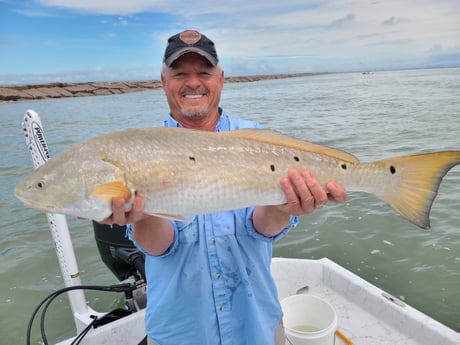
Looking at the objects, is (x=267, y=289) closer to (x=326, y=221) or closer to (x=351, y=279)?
(x=351, y=279)

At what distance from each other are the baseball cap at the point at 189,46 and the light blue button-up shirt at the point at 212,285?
115cm

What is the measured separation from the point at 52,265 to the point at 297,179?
6355 millimetres

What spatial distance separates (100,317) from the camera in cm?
387

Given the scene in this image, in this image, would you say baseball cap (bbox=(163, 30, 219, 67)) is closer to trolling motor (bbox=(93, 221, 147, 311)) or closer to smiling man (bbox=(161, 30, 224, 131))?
smiling man (bbox=(161, 30, 224, 131))

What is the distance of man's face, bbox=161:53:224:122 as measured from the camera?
2.74m

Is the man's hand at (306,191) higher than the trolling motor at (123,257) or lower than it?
higher

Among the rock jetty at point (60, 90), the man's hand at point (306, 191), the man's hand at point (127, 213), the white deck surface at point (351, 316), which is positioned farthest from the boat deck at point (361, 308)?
the rock jetty at point (60, 90)

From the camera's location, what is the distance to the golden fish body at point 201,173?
2.15 metres

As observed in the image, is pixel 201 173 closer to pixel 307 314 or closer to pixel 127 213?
pixel 127 213

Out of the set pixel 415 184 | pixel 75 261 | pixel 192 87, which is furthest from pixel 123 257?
pixel 415 184

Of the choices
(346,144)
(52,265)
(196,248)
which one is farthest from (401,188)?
(346,144)

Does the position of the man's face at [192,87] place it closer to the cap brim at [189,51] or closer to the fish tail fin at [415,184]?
the cap brim at [189,51]

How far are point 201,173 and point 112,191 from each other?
0.51 metres

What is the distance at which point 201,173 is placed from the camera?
2.21 m
